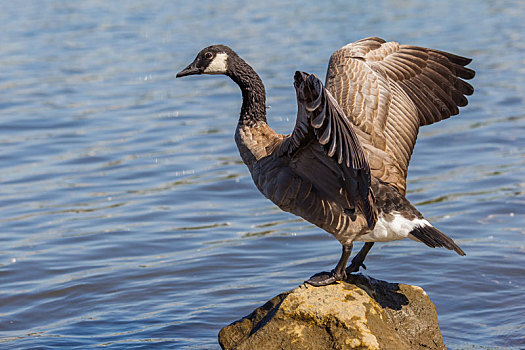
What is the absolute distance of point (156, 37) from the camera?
19.8 m

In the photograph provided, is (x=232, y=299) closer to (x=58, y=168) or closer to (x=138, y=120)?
(x=58, y=168)

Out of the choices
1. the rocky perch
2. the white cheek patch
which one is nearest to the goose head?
the white cheek patch

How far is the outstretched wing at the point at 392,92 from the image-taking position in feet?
21.4

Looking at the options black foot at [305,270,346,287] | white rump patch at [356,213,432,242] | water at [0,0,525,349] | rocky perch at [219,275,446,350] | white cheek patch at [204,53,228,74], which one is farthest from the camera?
water at [0,0,525,349]

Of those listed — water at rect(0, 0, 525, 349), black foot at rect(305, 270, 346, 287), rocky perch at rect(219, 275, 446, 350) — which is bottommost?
water at rect(0, 0, 525, 349)

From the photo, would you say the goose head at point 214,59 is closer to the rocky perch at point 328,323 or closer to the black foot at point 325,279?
the black foot at point 325,279

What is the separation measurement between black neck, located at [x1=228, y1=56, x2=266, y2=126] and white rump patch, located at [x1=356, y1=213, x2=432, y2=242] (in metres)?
1.39

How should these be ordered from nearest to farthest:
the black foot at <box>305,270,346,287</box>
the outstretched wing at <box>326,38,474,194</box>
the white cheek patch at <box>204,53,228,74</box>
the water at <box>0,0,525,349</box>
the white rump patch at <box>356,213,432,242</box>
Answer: the black foot at <box>305,270,346,287</box> < the white rump patch at <box>356,213,432,242</box> < the outstretched wing at <box>326,38,474,194</box> < the white cheek patch at <box>204,53,228,74</box> < the water at <box>0,0,525,349</box>

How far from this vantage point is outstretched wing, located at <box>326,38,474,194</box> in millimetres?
6527

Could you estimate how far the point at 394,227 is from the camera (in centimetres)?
587

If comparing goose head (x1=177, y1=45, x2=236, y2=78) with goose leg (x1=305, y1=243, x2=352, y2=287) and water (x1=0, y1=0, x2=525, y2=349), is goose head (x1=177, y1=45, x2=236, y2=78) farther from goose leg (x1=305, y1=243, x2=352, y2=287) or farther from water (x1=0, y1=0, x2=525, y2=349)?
water (x1=0, y1=0, x2=525, y2=349)

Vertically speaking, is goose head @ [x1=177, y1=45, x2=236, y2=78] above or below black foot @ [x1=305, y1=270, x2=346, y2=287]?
above

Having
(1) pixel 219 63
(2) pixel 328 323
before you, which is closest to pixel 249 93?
(1) pixel 219 63

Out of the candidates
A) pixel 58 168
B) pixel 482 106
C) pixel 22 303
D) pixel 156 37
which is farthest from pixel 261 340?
pixel 156 37
